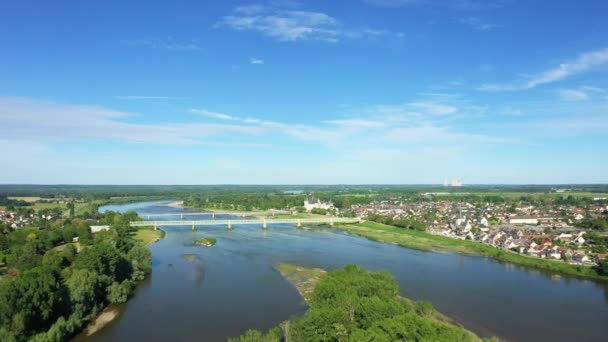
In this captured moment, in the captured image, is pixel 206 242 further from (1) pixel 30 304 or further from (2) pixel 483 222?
(2) pixel 483 222

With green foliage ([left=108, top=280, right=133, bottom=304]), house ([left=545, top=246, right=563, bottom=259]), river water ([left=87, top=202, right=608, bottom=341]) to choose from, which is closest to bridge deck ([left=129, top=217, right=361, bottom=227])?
river water ([left=87, top=202, right=608, bottom=341])

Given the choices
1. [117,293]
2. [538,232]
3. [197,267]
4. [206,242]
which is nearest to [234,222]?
[206,242]

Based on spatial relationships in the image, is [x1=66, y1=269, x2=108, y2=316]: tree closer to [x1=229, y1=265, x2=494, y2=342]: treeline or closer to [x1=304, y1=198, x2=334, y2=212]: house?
[x1=229, y1=265, x2=494, y2=342]: treeline

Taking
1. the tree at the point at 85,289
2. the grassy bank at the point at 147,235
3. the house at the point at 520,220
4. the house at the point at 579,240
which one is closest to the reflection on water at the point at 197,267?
the tree at the point at 85,289

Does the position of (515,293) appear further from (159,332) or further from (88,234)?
(88,234)

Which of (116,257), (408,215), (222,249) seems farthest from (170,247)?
(408,215)
